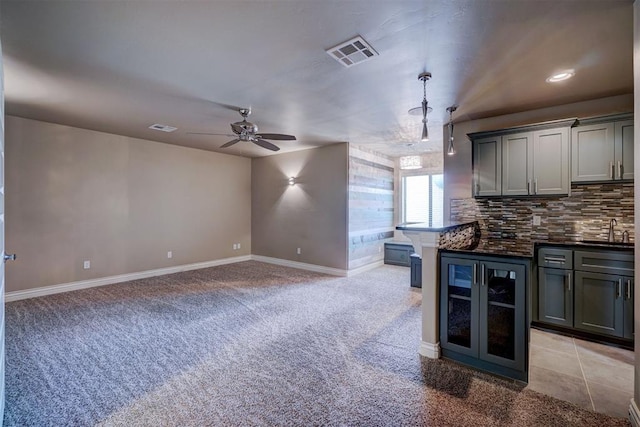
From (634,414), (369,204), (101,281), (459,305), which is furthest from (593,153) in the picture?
(101,281)

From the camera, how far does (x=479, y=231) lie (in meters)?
4.12

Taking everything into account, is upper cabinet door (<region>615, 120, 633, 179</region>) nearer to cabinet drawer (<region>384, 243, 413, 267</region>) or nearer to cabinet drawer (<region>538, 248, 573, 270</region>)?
cabinet drawer (<region>538, 248, 573, 270</region>)

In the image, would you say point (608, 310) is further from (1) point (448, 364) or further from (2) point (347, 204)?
(2) point (347, 204)

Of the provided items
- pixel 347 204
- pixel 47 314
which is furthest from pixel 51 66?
pixel 347 204

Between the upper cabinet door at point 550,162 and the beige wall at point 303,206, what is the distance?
3011mm

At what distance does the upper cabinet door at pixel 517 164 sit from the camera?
353cm

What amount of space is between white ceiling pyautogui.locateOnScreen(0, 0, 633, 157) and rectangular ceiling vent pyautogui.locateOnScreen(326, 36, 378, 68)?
0.06 meters

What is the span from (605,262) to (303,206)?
4739 millimetres

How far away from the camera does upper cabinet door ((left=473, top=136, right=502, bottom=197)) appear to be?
12.2 ft

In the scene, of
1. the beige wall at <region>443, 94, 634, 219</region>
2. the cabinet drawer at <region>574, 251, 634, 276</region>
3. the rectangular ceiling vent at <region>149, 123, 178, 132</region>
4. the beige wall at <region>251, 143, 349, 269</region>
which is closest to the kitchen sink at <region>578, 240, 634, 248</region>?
the cabinet drawer at <region>574, 251, 634, 276</region>

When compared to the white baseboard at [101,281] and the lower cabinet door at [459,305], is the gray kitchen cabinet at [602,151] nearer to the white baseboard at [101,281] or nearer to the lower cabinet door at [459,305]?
the lower cabinet door at [459,305]

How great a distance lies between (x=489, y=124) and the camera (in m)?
4.05

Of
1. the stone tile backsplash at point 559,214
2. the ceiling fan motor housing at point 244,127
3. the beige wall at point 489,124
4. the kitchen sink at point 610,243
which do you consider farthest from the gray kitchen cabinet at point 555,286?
the ceiling fan motor housing at point 244,127

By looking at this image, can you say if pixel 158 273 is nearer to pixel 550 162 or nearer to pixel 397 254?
pixel 397 254
